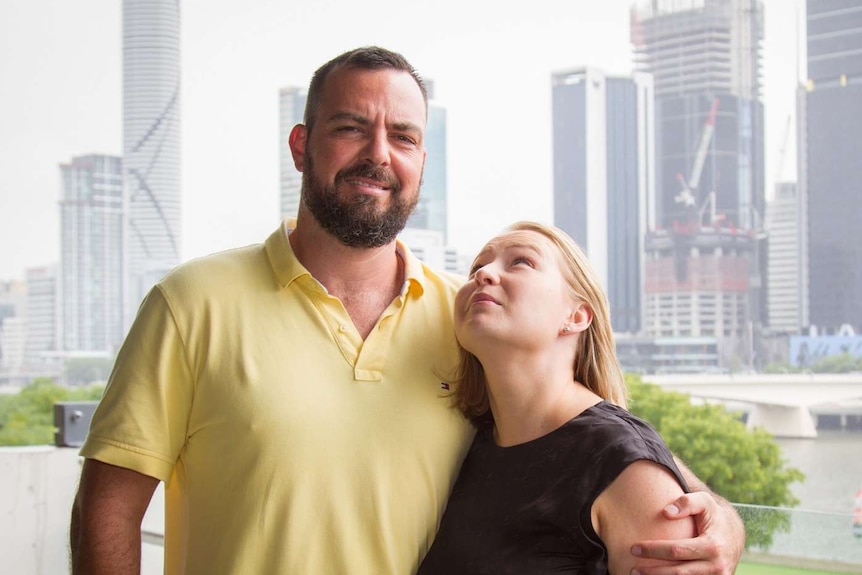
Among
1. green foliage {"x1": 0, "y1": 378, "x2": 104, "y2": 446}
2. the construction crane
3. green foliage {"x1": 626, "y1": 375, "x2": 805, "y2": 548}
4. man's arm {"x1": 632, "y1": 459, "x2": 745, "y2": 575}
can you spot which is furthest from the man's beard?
the construction crane

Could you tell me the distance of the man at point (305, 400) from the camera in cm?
162

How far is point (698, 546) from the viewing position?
1.40 m

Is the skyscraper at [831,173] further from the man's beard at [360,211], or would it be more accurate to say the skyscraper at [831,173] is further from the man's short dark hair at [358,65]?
the man's beard at [360,211]

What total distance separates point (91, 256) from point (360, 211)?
3160 cm

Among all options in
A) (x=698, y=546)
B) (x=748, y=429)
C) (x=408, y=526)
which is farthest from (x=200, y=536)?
(x=748, y=429)

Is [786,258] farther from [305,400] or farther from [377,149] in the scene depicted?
[305,400]

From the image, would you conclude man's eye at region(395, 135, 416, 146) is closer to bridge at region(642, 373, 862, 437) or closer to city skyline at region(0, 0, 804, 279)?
city skyline at region(0, 0, 804, 279)

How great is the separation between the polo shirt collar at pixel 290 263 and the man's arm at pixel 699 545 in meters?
0.66

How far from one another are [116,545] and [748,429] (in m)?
26.7

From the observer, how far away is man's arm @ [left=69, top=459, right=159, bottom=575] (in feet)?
5.40

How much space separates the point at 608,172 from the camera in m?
35.8

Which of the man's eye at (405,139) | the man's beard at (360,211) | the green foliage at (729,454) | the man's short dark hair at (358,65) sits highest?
the man's short dark hair at (358,65)

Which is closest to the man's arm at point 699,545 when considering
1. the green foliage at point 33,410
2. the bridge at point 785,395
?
the green foliage at point 33,410

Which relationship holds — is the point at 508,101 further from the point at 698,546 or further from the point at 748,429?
the point at 698,546
